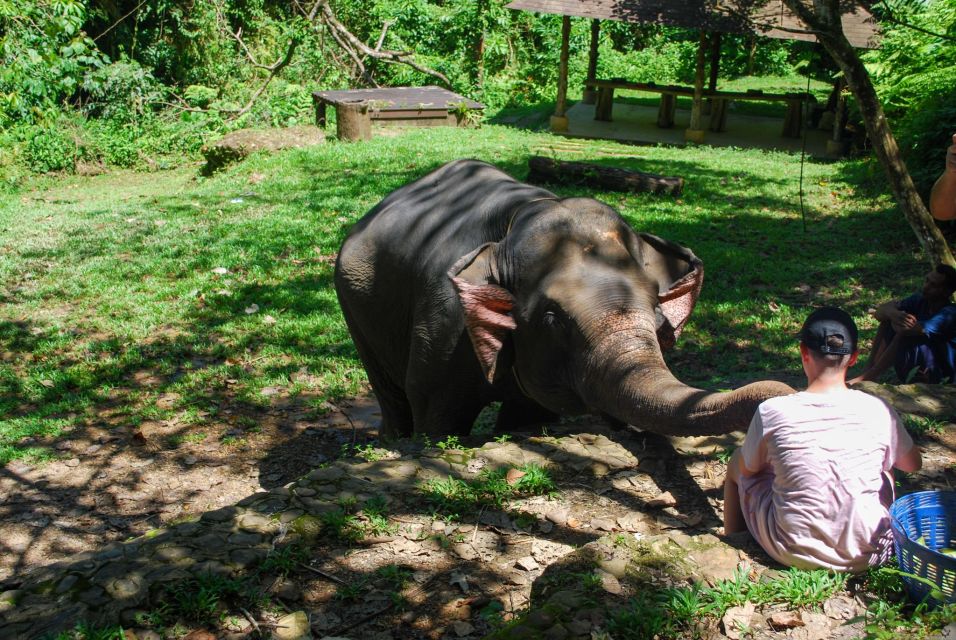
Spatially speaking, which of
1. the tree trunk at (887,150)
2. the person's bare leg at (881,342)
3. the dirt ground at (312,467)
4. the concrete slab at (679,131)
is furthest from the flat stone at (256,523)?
the concrete slab at (679,131)

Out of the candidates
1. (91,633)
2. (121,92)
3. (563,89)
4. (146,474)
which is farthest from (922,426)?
(121,92)

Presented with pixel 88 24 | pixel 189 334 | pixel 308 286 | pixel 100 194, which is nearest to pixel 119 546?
pixel 189 334

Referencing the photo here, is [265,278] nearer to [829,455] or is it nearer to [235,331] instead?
[235,331]

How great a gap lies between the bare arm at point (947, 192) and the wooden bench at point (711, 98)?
50.2 ft

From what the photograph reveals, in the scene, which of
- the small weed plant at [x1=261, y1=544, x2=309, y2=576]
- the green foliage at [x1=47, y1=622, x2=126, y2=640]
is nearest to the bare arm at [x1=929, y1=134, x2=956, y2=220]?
the small weed plant at [x1=261, y1=544, x2=309, y2=576]

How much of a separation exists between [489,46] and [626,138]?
702cm

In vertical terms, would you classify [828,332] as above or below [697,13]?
below

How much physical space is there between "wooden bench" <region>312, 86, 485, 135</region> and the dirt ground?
12.4m

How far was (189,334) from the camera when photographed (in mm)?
9086

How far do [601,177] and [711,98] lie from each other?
8486 millimetres

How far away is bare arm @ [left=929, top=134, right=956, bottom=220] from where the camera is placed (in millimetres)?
5477

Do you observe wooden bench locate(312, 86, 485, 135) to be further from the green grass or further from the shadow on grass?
the shadow on grass

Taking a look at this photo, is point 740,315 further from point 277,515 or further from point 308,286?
point 277,515

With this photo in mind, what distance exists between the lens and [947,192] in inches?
219
